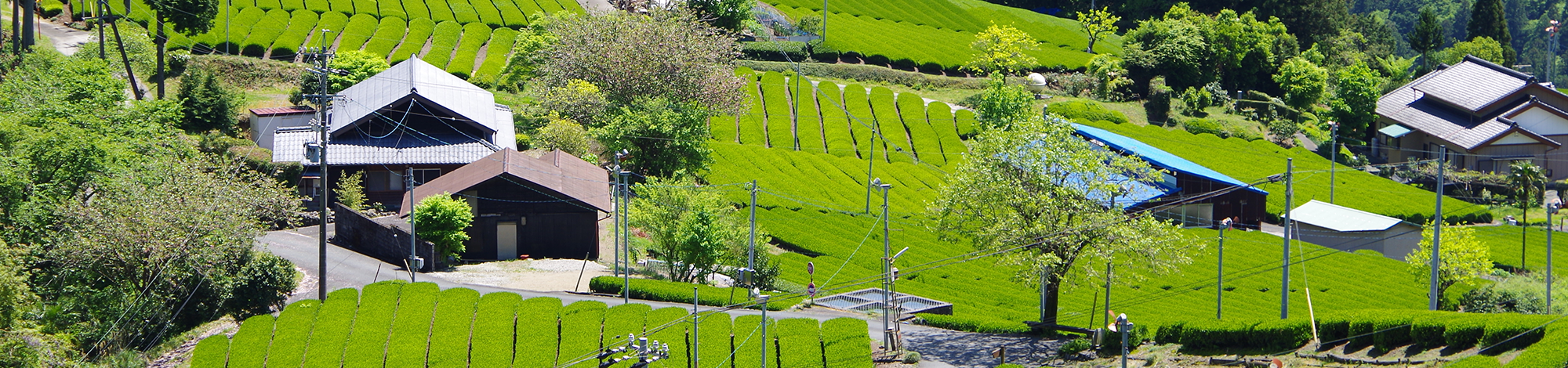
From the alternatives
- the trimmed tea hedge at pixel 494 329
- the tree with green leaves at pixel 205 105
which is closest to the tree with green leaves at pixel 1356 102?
the trimmed tea hedge at pixel 494 329

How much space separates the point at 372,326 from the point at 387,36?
59.6 meters

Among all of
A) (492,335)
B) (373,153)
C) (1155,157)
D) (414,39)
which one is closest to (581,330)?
(492,335)

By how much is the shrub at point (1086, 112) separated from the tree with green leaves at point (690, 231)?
5196cm

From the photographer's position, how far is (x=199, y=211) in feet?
153

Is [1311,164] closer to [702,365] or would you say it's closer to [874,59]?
[874,59]

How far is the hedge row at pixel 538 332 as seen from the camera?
4078cm

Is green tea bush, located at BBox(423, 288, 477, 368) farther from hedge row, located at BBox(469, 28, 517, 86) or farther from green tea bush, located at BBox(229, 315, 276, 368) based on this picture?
hedge row, located at BBox(469, 28, 517, 86)

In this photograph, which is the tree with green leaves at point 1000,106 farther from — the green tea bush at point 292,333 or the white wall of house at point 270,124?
the green tea bush at point 292,333

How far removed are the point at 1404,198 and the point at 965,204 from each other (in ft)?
184

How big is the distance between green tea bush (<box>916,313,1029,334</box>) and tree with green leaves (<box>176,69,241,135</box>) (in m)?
42.9

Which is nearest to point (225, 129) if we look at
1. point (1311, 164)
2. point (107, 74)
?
point (107, 74)

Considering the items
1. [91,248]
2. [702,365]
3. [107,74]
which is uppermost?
[107,74]

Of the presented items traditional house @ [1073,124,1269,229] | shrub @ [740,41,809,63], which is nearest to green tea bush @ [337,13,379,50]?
shrub @ [740,41,809,63]

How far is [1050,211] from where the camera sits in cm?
4447
